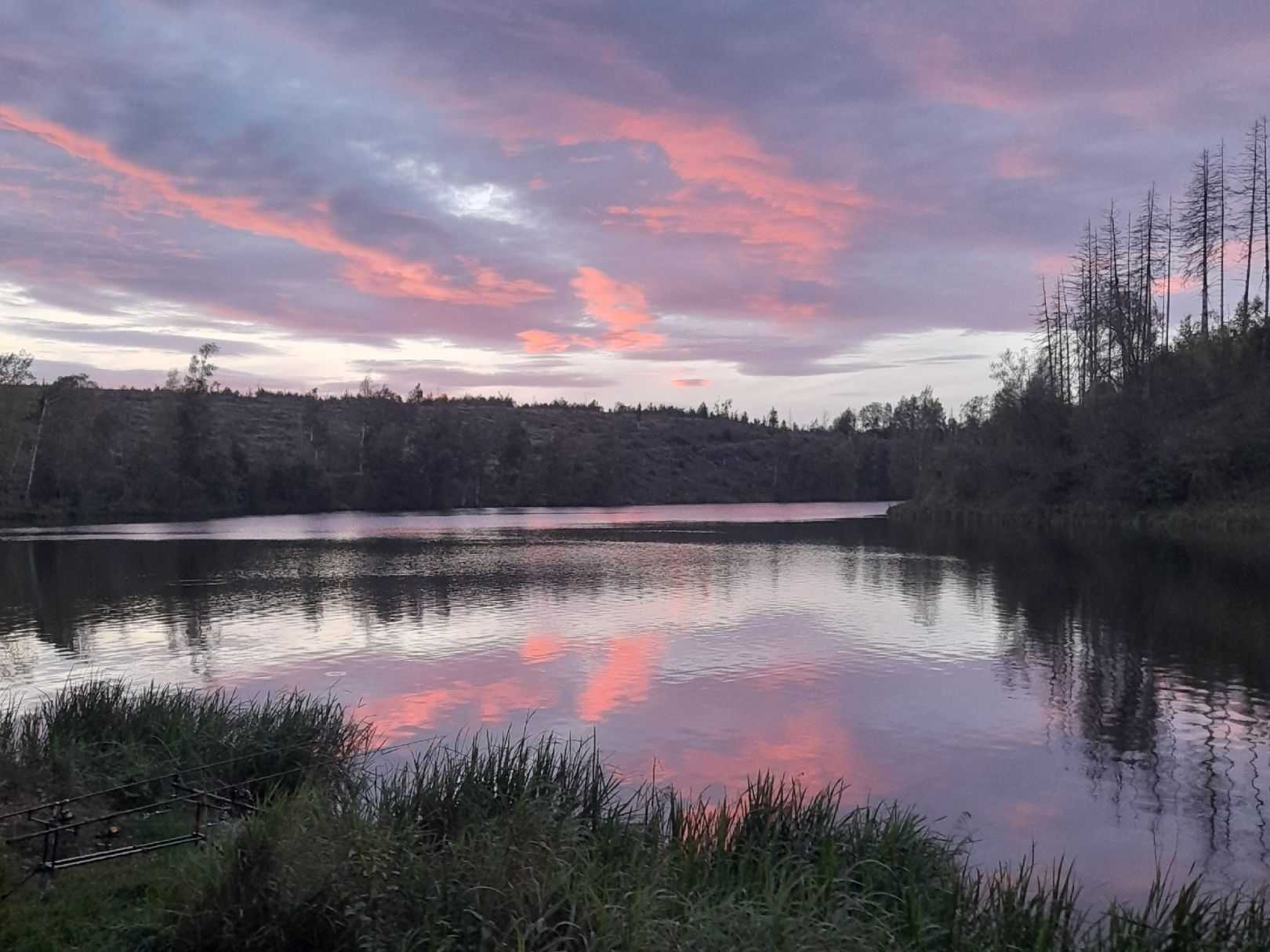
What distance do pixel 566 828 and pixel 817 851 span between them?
8.67 feet

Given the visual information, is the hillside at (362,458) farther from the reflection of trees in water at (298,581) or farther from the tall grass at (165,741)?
the tall grass at (165,741)

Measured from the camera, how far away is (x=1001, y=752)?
652 inches

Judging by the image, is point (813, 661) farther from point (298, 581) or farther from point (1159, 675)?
point (298, 581)

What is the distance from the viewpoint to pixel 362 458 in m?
133

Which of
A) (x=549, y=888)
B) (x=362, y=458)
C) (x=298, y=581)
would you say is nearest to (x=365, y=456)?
(x=362, y=458)

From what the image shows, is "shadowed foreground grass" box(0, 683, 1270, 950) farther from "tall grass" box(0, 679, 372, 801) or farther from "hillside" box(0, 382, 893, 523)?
"hillside" box(0, 382, 893, 523)

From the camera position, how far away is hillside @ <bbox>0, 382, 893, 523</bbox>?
9200cm

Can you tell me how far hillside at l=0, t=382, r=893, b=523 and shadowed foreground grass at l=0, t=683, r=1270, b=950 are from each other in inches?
3500

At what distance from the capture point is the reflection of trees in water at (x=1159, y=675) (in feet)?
46.9

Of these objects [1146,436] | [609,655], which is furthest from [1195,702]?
[1146,436]

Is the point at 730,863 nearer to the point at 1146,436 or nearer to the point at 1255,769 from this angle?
the point at 1255,769

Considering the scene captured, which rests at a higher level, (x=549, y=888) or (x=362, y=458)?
(x=362, y=458)

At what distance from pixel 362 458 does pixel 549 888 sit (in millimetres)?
131198

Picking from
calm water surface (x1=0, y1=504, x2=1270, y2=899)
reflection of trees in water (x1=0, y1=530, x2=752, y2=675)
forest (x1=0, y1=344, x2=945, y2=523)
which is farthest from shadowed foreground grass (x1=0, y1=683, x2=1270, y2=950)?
forest (x1=0, y1=344, x2=945, y2=523)
